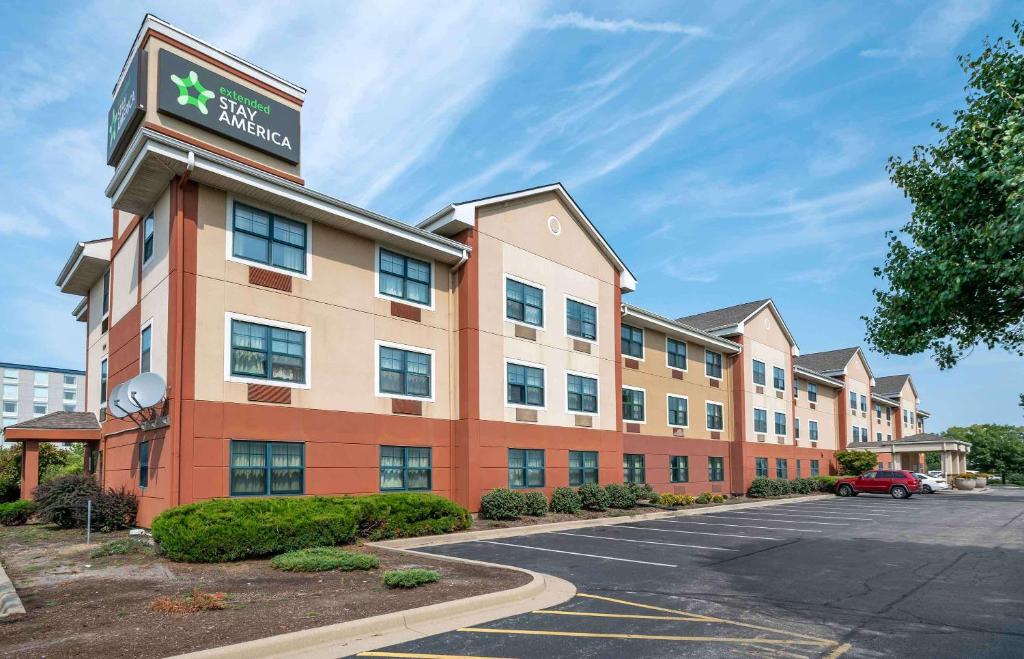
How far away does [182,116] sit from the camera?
2189 centimetres

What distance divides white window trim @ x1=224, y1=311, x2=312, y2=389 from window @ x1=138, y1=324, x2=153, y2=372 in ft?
8.40

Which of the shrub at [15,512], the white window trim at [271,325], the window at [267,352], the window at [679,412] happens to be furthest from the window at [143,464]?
the window at [679,412]

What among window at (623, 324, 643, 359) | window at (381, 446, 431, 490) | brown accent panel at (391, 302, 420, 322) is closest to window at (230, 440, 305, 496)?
window at (381, 446, 431, 490)

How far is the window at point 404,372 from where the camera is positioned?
22.8 metres

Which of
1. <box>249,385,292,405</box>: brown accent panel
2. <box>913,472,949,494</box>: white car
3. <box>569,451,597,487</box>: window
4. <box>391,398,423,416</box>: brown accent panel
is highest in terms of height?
<box>249,385,292,405</box>: brown accent panel

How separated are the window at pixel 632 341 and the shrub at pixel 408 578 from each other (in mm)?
23228

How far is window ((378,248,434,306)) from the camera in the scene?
76.3 ft

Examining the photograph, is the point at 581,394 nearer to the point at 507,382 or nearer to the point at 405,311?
the point at 507,382

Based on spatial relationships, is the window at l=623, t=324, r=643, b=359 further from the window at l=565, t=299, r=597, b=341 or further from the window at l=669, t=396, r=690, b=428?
the window at l=565, t=299, r=597, b=341

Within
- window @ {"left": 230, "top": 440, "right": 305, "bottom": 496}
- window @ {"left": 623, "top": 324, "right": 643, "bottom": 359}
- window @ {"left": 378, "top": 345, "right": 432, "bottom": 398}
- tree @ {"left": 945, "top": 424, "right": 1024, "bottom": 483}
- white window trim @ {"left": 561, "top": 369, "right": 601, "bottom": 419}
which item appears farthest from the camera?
tree @ {"left": 945, "top": 424, "right": 1024, "bottom": 483}

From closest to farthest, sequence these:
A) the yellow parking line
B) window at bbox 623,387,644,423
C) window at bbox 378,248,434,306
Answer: the yellow parking line < window at bbox 378,248,434,306 < window at bbox 623,387,644,423

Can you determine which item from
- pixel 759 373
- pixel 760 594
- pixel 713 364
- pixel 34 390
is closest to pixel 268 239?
pixel 760 594

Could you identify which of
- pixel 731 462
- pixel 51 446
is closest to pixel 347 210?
pixel 51 446

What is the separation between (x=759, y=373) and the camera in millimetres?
44844
